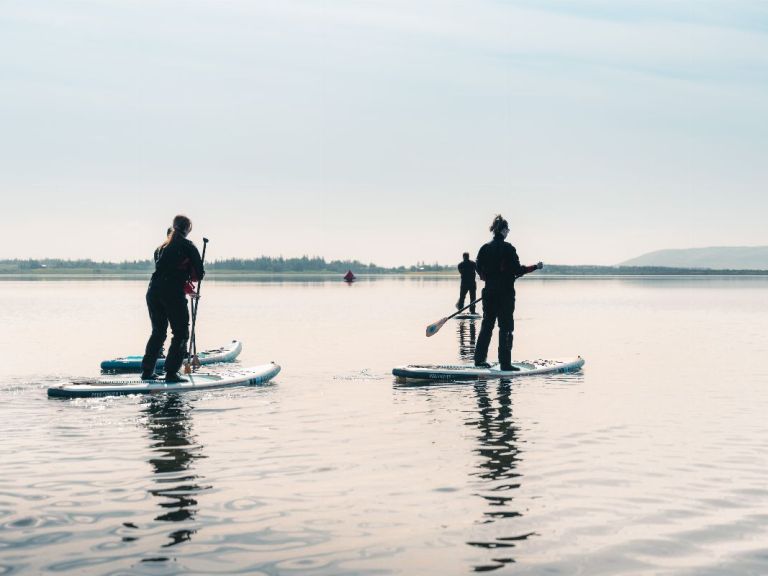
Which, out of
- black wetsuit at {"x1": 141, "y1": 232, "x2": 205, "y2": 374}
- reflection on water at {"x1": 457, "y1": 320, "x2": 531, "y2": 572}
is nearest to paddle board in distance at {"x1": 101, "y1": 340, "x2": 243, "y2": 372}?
black wetsuit at {"x1": 141, "y1": 232, "x2": 205, "y2": 374}

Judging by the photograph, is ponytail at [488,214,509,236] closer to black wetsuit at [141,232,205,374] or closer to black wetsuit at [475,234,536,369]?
black wetsuit at [475,234,536,369]

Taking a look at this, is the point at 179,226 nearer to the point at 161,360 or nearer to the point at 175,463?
the point at 161,360

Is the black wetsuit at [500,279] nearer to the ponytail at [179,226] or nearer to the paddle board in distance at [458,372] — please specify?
the paddle board in distance at [458,372]

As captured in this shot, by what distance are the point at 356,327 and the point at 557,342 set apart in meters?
7.82

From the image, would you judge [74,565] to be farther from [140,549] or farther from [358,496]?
[358,496]

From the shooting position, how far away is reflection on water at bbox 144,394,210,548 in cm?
736

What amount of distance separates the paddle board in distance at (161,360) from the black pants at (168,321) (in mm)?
3531

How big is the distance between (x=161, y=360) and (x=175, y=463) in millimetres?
9741

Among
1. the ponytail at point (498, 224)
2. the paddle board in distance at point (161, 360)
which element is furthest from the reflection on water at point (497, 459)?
the paddle board in distance at point (161, 360)

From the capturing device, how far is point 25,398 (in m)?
14.4

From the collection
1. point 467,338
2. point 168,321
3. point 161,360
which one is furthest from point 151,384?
point 467,338

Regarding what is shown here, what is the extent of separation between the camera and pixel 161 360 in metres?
19.0

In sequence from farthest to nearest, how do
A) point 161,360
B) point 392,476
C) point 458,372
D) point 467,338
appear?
point 467,338 < point 161,360 < point 458,372 < point 392,476

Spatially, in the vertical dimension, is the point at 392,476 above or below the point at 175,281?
below
